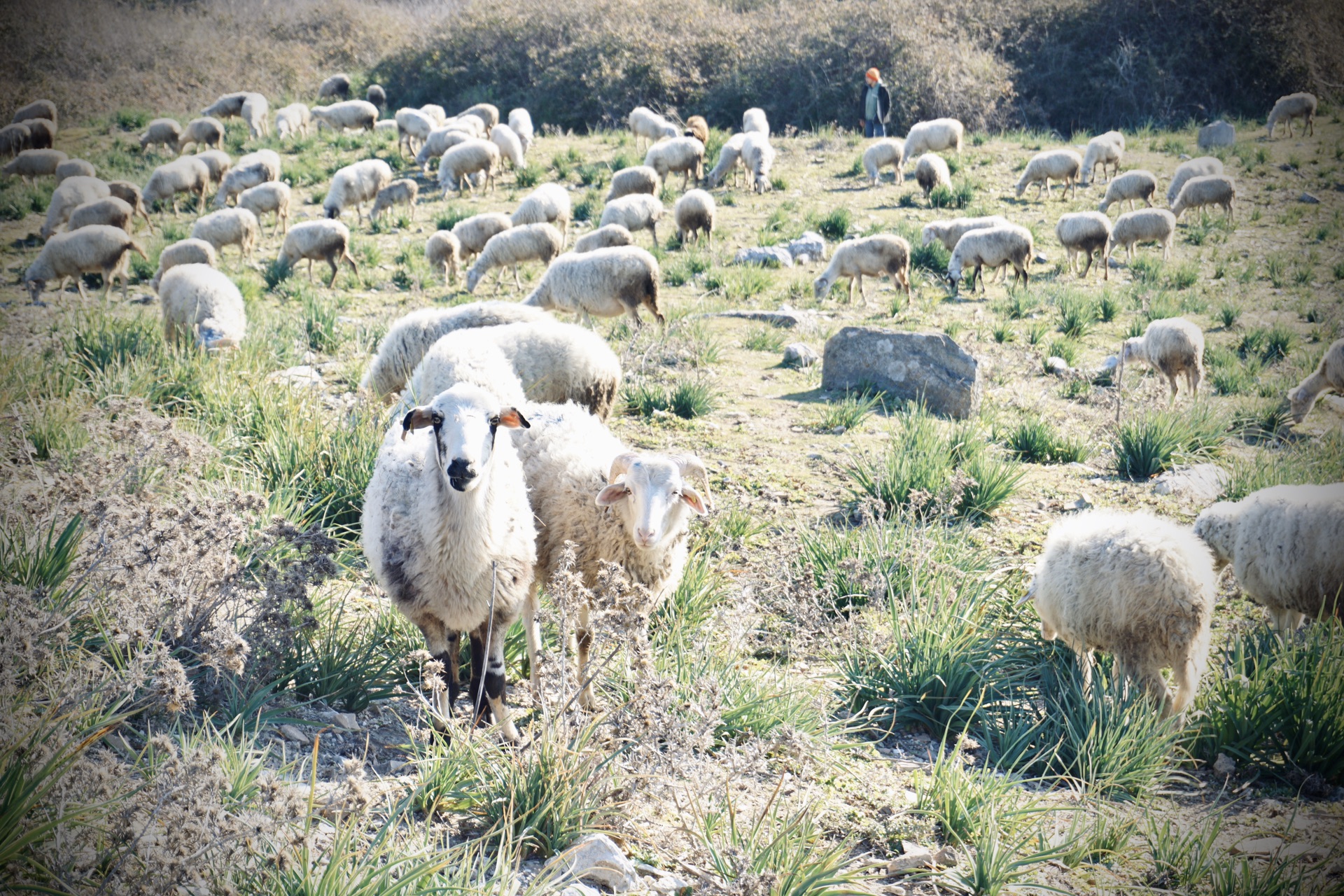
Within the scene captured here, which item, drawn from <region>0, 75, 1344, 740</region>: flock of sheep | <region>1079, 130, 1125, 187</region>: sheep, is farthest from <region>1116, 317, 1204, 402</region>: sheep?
<region>1079, 130, 1125, 187</region>: sheep

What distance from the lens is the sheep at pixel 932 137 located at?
1989cm

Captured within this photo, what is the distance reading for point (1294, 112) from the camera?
806 inches

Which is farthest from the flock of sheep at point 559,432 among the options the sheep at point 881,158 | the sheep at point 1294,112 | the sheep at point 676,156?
the sheep at point 1294,112

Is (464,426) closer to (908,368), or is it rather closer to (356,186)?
(908,368)

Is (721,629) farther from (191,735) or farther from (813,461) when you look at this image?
(813,461)

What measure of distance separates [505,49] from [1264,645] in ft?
95.4

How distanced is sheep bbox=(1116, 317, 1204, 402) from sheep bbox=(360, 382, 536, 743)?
311 inches

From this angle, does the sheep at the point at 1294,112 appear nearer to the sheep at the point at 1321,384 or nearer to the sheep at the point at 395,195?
the sheep at the point at 1321,384

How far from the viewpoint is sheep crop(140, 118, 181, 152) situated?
66.7ft

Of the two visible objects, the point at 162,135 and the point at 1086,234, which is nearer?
the point at 1086,234

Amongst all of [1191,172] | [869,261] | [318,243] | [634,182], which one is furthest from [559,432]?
[1191,172]

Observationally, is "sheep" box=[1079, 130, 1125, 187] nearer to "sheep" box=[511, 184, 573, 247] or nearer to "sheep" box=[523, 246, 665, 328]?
"sheep" box=[511, 184, 573, 247]

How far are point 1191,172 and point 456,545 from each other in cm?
1819

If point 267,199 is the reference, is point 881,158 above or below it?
above
